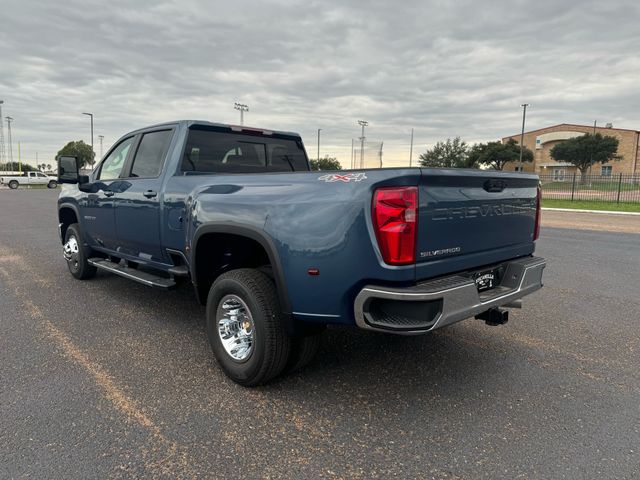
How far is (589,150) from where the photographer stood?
6028 cm

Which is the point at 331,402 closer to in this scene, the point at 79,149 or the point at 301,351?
the point at 301,351

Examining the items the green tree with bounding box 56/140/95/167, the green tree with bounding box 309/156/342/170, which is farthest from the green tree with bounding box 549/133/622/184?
the green tree with bounding box 56/140/95/167

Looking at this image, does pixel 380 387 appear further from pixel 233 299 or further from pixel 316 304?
pixel 233 299

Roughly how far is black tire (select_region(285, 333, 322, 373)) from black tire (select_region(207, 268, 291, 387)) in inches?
3.1

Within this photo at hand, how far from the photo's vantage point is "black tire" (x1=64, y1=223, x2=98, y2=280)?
6.07 m

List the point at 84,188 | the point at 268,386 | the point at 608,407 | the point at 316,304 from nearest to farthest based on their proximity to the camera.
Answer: the point at 316,304 → the point at 608,407 → the point at 268,386 → the point at 84,188

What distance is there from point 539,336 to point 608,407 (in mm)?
1289

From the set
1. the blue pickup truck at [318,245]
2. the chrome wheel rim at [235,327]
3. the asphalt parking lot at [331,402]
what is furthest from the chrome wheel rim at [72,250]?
the chrome wheel rim at [235,327]

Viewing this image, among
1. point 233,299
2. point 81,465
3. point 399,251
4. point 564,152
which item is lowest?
point 81,465

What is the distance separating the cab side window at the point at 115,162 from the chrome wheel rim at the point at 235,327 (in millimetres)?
2724

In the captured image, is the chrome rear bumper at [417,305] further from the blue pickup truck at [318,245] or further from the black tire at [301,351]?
the black tire at [301,351]

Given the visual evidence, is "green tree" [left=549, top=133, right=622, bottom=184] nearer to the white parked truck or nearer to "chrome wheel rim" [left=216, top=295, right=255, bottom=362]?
the white parked truck

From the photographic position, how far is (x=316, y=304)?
281 cm

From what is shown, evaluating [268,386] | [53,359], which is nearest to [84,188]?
[53,359]
